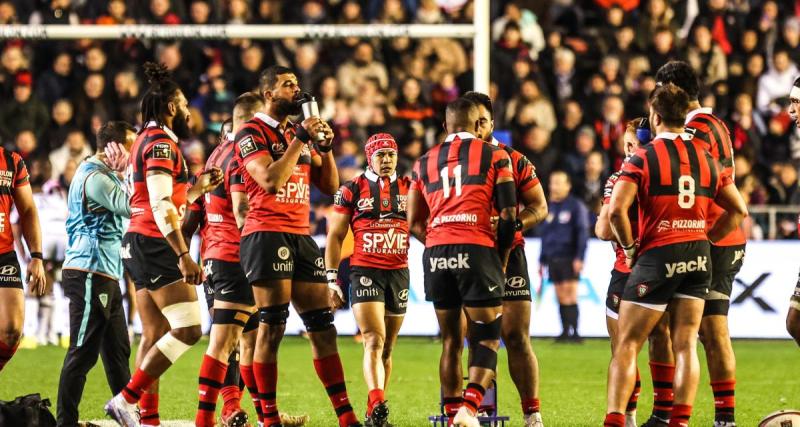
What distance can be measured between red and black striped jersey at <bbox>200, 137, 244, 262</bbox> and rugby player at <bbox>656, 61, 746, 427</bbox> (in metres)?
3.12

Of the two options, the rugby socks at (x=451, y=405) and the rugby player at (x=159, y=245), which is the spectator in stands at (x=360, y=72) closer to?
the rugby player at (x=159, y=245)

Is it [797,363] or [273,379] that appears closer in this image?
[273,379]

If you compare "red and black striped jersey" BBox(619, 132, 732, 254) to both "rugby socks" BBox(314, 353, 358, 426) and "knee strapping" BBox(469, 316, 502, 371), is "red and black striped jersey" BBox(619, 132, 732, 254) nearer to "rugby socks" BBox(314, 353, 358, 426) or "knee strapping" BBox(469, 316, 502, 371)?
"knee strapping" BBox(469, 316, 502, 371)

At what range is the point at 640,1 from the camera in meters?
19.4

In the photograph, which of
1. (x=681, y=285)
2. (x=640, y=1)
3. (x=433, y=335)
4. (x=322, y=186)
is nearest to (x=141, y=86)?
(x=433, y=335)

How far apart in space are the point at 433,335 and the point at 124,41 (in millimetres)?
7222

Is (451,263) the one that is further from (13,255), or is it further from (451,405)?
(13,255)

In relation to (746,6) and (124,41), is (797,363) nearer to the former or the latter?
(746,6)

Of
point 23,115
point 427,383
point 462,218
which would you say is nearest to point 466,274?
point 462,218

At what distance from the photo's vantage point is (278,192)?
804 centimetres

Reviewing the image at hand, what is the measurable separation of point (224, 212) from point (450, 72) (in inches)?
412

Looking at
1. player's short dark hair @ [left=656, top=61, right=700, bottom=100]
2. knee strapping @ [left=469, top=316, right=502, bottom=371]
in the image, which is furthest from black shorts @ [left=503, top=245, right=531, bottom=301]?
player's short dark hair @ [left=656, top=61, right=700, bottom=100]

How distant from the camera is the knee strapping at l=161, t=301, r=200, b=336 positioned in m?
8.16

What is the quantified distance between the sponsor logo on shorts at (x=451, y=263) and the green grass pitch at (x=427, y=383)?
192cm
